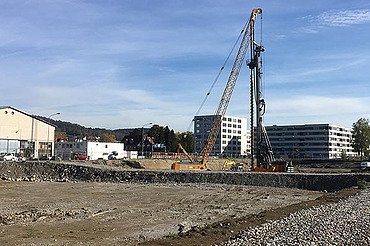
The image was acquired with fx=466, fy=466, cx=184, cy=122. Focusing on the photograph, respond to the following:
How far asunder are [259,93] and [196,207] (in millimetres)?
45958

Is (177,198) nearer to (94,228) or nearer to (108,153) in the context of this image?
(94,228)

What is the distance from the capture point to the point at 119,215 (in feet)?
95.7

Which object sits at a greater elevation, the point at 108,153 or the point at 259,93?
the point at 259,93

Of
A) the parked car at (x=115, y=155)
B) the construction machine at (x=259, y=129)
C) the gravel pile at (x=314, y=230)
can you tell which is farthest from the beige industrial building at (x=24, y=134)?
the gravel pile at (x=314, y=230)

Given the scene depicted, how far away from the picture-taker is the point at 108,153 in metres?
114

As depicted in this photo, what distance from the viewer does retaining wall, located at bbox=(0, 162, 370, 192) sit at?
5553cm

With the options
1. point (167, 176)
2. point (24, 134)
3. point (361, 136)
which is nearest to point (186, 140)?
point (361, 136)

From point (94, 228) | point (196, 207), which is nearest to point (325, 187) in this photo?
point (196, 207)

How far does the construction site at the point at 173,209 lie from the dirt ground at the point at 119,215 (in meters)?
0.04

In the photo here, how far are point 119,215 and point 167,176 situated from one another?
32.2 meters

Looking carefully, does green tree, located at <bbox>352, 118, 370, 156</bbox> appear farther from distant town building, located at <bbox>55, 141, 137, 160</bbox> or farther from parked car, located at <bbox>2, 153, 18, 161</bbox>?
parked car, located at <bbox>2, 153, 18, 161</bbox>

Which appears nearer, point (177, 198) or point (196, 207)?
point (196, 207)

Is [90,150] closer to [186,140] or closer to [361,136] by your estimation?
[186,140]

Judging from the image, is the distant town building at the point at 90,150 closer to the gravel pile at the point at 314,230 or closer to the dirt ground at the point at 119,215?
the dirt ground at the point at 119,215
